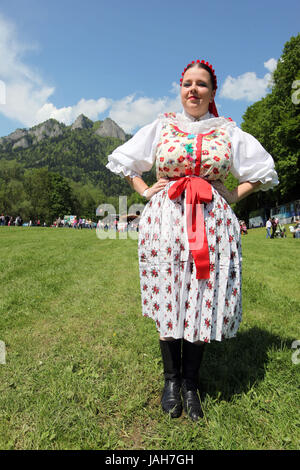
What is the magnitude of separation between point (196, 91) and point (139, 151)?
696mm

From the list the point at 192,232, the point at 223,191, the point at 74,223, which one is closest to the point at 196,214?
the point at 192,232

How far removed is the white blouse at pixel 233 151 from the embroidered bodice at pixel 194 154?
0.37 ft

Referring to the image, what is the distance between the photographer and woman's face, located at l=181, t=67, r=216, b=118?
2.63 metres

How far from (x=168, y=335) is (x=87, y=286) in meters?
4.49

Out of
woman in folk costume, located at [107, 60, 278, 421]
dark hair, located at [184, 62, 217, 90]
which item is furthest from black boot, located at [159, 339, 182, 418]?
dark hair, located at [184, 62, 217, 90]

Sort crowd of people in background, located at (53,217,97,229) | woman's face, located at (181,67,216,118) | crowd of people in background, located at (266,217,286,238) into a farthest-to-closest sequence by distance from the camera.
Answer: crowd of people in background, located at (53,217,97,229) → crowd of people in background, located at (266,217,286,238) → woman's face, located at (181,67,216,118)

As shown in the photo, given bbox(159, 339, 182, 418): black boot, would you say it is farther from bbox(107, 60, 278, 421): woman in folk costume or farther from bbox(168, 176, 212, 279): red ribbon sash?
bbox(168, 176, 212, 279): red ribbon sash

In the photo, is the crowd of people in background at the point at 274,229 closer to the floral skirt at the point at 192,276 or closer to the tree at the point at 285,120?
the tree at the point at 285,120

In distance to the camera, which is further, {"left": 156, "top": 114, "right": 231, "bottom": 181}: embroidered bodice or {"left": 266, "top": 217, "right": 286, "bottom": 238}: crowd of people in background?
{"left": 266, "top": 217, "right": 286, "bottom": 238}: crowd of people in background

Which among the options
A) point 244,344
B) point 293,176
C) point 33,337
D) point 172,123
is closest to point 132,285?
point 33,337

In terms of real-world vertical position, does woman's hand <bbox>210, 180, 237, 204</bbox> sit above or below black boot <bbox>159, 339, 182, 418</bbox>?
above

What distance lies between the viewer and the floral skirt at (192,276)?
238cm

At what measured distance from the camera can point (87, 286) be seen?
21.8 feet

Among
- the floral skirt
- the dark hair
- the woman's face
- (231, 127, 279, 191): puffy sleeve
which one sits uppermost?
the dark hair
